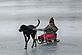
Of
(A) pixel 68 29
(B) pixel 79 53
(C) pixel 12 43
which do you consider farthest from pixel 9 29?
(B) pixel 79 53

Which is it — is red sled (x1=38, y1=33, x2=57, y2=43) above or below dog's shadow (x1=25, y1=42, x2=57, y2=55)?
above

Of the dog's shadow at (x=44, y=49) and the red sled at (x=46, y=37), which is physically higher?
the red sled at (x=46, y=37)

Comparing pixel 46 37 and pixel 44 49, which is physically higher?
pixel 46 37

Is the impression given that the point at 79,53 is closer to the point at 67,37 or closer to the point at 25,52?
the point at 25,52

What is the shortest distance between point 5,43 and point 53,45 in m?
1.52

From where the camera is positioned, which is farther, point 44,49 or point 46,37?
point 46,37

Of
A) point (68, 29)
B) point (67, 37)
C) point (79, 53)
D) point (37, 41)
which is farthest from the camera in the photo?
point (68, 29)

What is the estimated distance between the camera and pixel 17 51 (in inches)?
440

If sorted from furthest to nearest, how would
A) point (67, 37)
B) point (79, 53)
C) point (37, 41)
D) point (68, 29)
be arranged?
point (68, 29)
point (67, 37)
point (37, 41)
point (79, 53)

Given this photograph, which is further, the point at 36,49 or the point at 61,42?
the point at 61,42

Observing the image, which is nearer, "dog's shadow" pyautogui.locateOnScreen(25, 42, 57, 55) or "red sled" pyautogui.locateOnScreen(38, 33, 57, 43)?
"dog's shadow" pyautogui.locateOnScreen(25, 42, 57, 55)

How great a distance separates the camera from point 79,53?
1075cm

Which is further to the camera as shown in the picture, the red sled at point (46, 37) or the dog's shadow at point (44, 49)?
the red sled at point (46, 37)

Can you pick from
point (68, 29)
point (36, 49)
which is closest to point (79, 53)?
point (36, 49)
